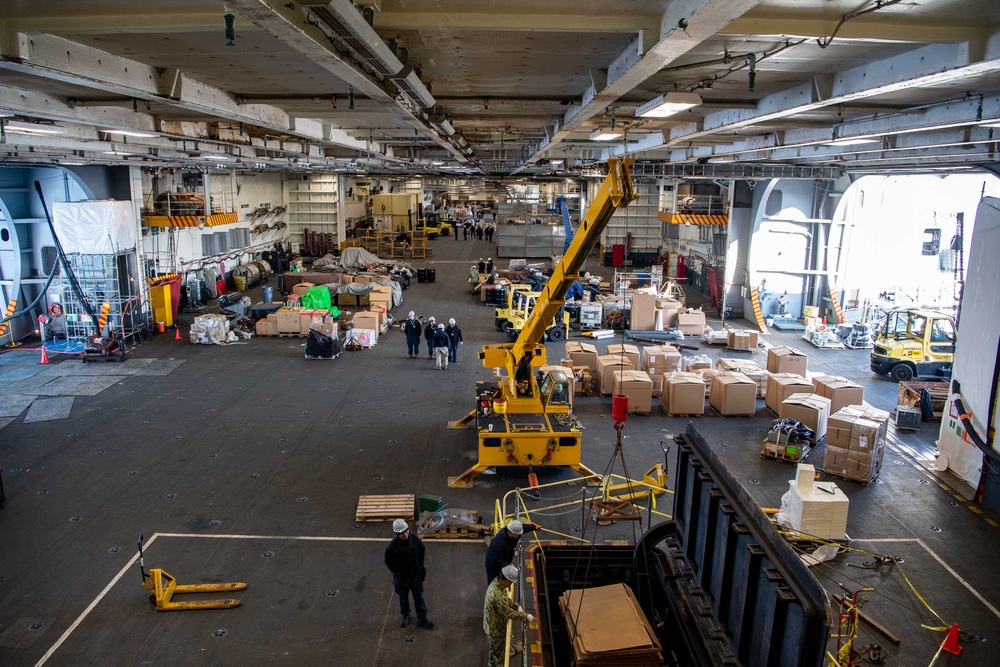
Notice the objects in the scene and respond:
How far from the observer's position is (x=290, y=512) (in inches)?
380

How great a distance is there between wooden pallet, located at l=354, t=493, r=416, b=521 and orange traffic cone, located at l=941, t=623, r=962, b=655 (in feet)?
21.8

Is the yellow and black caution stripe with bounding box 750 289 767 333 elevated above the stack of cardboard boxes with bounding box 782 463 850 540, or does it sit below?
above

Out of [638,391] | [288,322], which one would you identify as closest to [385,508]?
[638,391]

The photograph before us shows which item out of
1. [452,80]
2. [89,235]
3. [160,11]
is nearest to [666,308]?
[452,80]

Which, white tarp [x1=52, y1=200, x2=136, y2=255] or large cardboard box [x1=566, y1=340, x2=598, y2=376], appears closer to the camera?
large cardboard box [x1=566, y1=340, x2=598, y2=376]

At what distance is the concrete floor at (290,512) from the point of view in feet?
23.3

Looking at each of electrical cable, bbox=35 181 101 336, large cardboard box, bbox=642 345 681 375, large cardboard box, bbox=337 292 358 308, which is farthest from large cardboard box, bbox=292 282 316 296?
large cardboard box, bbox=642 345 681 375

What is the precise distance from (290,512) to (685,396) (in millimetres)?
8383

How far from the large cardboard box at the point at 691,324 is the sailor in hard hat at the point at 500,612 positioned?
1651 cm

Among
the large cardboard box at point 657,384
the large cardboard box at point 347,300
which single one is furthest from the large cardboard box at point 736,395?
the large cardboard box at point 347,300

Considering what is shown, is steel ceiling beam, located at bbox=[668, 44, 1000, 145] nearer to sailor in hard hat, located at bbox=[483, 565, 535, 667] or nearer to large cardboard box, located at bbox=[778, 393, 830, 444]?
sailor in hard hat, located at bbox=[483, 565, 535, 667]

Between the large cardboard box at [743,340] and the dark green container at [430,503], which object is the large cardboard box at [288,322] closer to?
the dark green container at [430,503]

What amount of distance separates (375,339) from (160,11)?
1553 cm

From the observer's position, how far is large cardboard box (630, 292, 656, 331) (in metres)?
21.2
